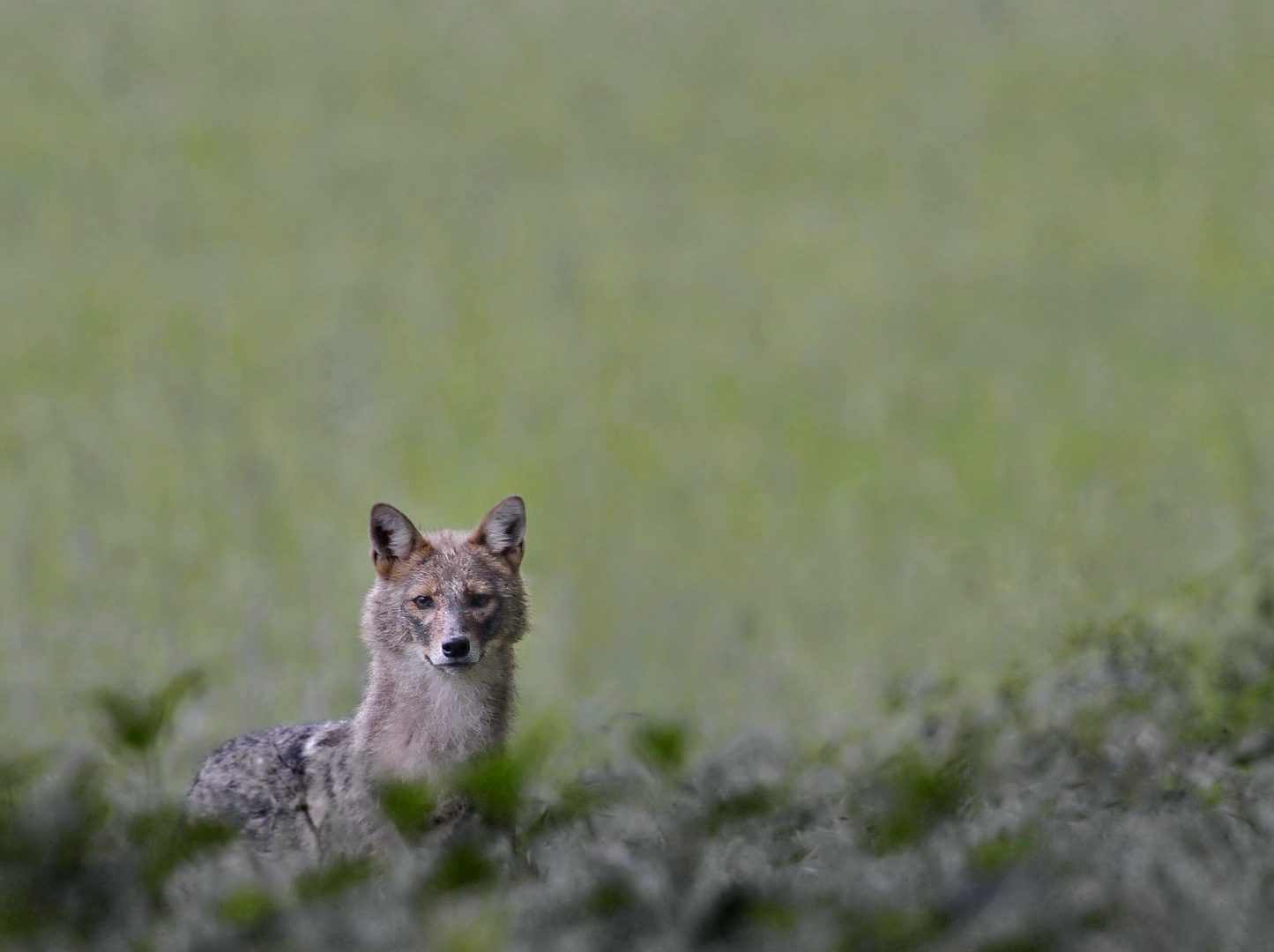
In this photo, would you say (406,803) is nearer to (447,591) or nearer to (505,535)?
(447,591)

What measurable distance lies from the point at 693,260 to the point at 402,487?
20.8 feet

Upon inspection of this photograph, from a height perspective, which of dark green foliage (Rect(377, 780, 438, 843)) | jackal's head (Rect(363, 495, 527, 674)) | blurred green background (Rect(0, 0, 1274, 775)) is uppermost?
blurred green background (Rect(0, 0, 1274, 775))

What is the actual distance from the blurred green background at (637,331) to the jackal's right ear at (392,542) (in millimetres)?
1678

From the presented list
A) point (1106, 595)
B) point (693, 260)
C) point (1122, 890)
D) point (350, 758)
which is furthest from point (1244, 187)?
point (1122, 890)

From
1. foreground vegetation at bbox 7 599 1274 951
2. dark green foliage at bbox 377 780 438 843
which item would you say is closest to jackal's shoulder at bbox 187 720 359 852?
foreground vegetation at bbox 7 599 1274 951

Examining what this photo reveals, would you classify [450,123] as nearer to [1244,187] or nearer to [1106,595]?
[1244,187]

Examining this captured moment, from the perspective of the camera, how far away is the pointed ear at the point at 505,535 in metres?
5.55

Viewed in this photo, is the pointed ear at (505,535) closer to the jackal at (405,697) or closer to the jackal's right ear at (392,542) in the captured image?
the jackal at (405,697)

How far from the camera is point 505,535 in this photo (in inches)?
220

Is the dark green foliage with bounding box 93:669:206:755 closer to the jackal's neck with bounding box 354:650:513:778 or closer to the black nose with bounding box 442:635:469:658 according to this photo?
the jackal's neck with bounding box 354:650:513:778

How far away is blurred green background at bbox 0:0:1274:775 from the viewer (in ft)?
31.6

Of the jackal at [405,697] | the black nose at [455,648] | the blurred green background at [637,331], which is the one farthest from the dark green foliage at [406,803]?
the blurred green background at [637,331]

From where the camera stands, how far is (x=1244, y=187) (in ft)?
62.2

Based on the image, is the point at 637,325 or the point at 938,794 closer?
the point at 938,794
